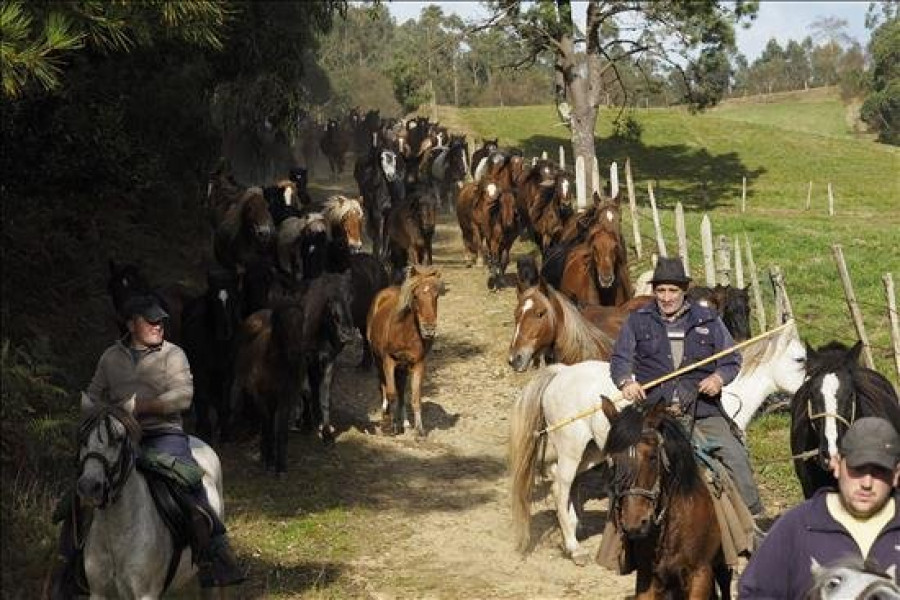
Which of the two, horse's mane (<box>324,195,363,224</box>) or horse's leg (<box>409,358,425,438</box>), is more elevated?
horse's mane (<box>324,195,363,224</box>)

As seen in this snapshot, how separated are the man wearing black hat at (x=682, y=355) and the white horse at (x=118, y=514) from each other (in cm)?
344

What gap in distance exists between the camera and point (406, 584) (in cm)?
979

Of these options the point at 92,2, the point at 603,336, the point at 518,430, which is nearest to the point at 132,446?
the point at 92,2

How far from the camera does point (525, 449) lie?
406 inches

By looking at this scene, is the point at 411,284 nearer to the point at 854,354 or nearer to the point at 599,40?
the point at 854,354

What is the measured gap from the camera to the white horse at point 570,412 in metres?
9.95

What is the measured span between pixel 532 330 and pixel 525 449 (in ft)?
6.17

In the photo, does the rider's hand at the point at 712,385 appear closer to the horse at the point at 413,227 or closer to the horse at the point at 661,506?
the horse at the point at 661,506

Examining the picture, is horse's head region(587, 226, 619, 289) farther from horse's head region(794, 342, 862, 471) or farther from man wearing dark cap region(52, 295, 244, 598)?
man wearing dark cap region(52, 295, 244, 598)

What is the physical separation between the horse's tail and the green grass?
5479mm

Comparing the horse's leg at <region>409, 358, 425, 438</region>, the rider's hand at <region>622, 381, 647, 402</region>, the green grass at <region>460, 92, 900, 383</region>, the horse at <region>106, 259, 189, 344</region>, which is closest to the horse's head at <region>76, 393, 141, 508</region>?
the rider's hand at <region>622, 381, 647, 402</region>

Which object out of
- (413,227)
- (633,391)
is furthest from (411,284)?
(413,227)

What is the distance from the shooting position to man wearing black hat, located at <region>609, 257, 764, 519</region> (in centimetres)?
749

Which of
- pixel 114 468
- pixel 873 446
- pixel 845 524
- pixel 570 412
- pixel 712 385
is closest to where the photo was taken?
pixel 873 446
